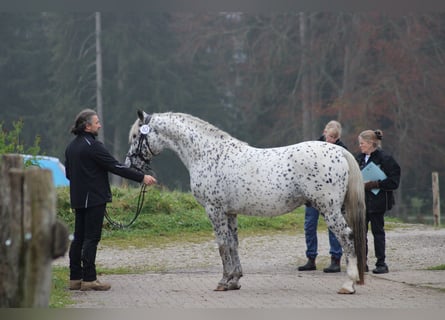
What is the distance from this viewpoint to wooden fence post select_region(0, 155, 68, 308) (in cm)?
516

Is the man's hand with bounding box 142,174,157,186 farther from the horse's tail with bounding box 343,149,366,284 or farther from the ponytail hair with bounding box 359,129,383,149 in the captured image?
the ponytail hair with bounding box 359,129,383,149

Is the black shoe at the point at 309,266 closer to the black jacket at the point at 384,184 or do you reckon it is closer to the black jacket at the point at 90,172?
the black jacket at the point at 384,184

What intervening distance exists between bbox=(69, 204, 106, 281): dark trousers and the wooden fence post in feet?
11.7

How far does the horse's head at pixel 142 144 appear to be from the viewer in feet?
30.8

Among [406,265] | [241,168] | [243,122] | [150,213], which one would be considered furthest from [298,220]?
[243,122]

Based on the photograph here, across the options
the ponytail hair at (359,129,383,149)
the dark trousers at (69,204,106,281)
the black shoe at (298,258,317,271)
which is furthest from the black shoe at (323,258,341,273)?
the dark trousers at (69,204,106,281)

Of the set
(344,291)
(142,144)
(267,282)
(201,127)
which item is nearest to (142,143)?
(142,144)

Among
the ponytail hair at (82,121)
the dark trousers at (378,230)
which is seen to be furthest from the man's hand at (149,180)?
the dark trousers at (378,230)

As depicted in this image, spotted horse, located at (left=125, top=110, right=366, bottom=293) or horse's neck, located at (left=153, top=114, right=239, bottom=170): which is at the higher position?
horse's neck, located at (left=153, top=114, right=239, bottom=170)

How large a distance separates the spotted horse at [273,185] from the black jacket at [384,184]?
1.41 m

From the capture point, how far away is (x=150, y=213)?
1638 cm

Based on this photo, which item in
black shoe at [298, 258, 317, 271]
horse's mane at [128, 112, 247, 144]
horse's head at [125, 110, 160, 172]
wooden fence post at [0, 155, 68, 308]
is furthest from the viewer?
black shoe at [298, 258, 317, 271]

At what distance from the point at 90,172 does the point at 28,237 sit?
3.91 m

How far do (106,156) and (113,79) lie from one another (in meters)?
27.4
